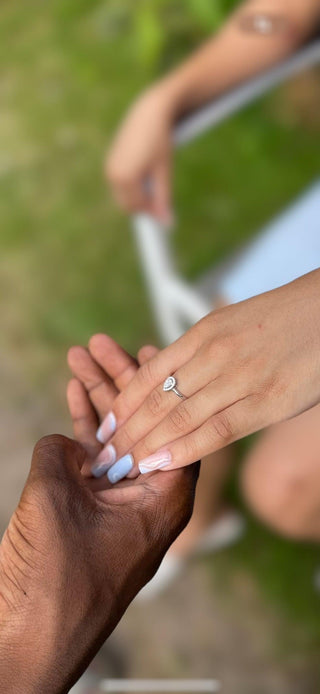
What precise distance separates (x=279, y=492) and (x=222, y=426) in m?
0.33

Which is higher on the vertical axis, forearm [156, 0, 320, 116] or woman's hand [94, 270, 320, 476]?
forearm [156, 0, 320, 116]

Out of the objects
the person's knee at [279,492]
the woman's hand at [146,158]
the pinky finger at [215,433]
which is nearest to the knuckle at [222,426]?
the pinky finger at [215,433]

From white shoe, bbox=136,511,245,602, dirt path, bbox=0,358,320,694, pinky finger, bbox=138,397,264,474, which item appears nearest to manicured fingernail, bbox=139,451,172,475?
pinky finger, bbox=138,397,264,474

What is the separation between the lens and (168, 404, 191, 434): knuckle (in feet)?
2.14

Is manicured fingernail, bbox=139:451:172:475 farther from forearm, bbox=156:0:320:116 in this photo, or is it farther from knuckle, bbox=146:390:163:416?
forearm, bbox=156:0:320:116

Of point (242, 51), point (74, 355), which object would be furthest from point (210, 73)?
point (74, 355)

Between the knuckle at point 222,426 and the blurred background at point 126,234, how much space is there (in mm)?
507

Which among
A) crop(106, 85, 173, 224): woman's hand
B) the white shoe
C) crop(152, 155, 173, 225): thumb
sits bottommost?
the white shoe

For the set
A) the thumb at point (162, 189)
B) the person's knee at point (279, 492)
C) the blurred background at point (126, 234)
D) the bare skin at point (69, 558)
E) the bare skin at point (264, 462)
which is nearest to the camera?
the bare skin at point (69, 558)

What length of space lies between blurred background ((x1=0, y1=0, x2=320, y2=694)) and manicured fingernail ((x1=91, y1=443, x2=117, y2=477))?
18.7 inches

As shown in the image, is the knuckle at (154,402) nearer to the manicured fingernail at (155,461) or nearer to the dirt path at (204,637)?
the manicured fingernail at (155,461)

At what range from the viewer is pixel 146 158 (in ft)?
3.30

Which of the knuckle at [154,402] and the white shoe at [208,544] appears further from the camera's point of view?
the white shoe at [208,544]

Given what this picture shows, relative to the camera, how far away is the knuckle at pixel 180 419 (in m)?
0.65
